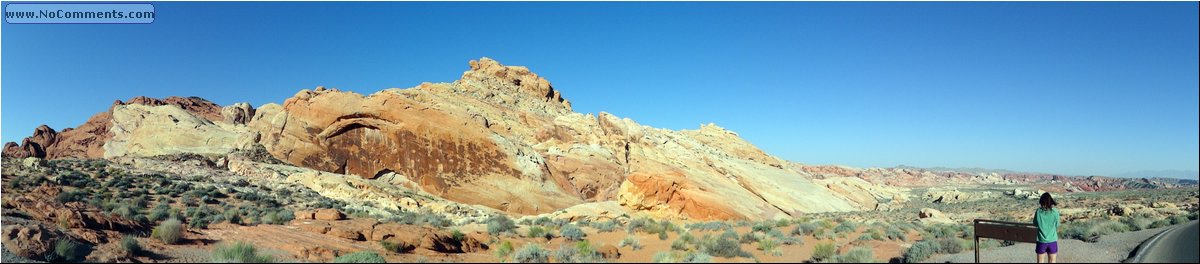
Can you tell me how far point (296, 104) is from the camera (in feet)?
98.0

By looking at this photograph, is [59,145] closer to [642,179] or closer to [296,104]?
[296,104]

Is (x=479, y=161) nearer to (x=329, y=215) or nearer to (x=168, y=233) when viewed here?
(x=329, y=215)

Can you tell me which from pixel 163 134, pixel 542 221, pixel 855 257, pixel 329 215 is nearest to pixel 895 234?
pixel 855 257

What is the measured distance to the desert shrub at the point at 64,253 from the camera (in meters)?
9.64

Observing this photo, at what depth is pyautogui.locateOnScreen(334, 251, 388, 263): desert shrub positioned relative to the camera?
1002 centimetres

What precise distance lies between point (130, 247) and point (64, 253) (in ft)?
3.00

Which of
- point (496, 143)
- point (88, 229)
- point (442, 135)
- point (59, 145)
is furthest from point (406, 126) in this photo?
point (59, 145)

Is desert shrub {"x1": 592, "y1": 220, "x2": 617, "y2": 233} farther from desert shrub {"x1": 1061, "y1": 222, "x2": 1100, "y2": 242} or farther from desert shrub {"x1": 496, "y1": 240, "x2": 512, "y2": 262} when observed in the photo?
desert shrub {"x1": 1061, "y1": 222, "x2": 1100, "y2": 242}

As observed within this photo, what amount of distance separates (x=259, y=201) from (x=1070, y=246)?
24672 millimetres

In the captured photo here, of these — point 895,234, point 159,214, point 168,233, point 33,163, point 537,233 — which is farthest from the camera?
point 33,163

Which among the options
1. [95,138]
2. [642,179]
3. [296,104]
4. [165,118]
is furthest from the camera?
[95,138]

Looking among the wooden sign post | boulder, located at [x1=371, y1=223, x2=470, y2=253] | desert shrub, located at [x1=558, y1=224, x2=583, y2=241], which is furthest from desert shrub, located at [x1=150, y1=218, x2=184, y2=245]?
the wooden sign post

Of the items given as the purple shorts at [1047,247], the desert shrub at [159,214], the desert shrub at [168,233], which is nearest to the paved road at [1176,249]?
the purple shorts at [1047,247]

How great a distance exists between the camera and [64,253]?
9.70 m
